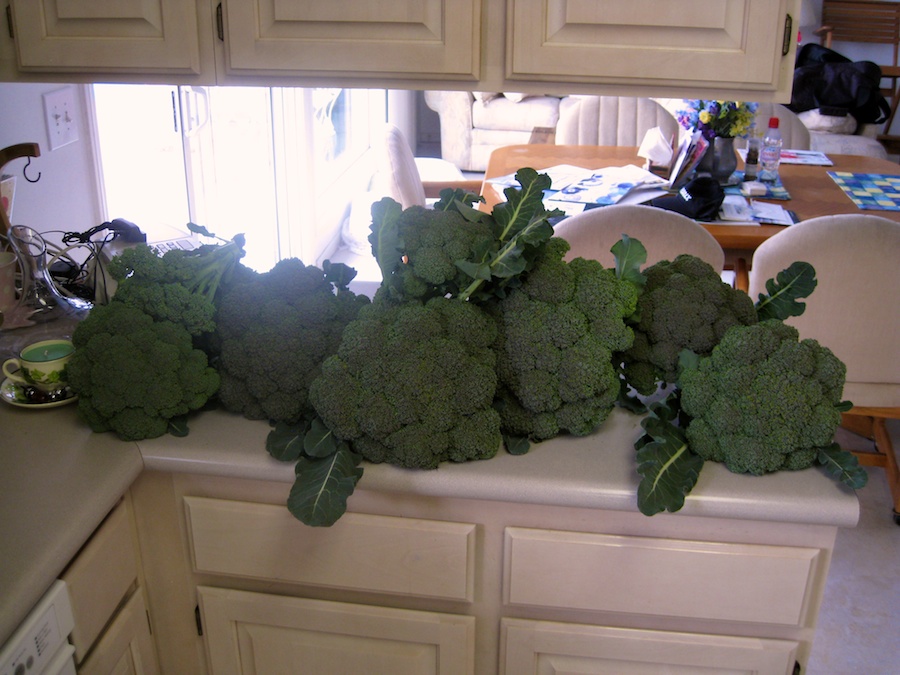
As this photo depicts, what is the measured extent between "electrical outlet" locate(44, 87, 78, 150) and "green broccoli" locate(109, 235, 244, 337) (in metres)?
0.91

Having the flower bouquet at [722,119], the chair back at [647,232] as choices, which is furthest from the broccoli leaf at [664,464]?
the flower bouquet at [722,119]

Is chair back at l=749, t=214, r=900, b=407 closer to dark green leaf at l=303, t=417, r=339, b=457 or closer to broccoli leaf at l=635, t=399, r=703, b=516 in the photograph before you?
broccoli leaf at l=635, t=399, r=703, b=516

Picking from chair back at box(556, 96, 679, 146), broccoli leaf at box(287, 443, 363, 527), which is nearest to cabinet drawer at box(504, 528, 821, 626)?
broccoli leaf at box(287, 443, 363, 527)

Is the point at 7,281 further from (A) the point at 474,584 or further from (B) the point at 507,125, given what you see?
(B) the point at 507,125

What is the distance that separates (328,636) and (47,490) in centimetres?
48

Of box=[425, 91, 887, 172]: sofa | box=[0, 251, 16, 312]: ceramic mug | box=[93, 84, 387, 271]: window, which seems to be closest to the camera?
box=[0, 251, 16, 312]: ceramic mug

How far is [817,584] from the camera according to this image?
1.20m

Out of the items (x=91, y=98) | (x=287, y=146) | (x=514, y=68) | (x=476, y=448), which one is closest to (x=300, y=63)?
(x=514, y=68)

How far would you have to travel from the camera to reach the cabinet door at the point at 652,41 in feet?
4.27

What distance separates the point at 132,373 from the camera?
4.04 ft

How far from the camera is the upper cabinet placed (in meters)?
1.32

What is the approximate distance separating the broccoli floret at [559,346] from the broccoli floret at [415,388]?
0.16 feet

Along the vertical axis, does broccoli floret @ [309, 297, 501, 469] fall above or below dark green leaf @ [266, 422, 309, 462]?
above

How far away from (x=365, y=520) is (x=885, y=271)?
1.55 meters
